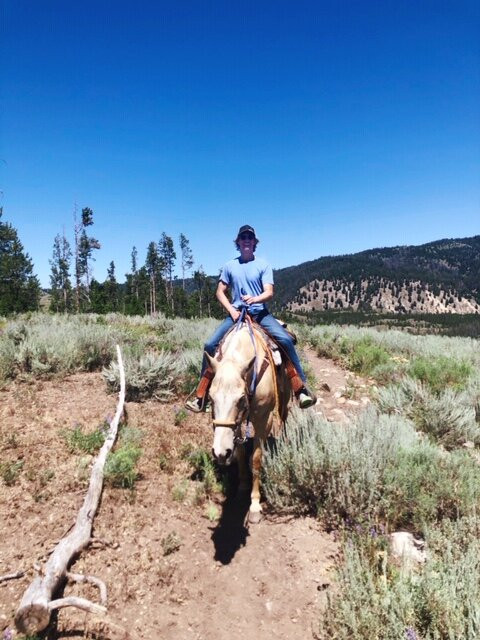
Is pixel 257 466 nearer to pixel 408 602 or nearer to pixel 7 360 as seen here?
pixel 408 602

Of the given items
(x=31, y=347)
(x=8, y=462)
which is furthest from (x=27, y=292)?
(x=8, y=462)

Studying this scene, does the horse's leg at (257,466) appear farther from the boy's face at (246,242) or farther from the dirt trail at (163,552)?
the boy's face at (246,242)

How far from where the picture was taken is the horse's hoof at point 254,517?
4.35 meters

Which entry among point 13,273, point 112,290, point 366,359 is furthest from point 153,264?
point 366,359

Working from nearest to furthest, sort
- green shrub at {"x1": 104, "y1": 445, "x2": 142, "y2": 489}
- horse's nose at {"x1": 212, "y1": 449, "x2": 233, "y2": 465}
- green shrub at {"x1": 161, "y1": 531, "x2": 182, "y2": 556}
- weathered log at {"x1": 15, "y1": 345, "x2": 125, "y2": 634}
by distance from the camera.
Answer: weathered log at {"x1": 15, "y1": 345, "x2": 125, "y2": 634}
horse's nose at {"x1": 212, "y1": 449, "x2": 233, "y2": 465}
green shrub at {"x1": 161, "y1": 531, "x2": 182, "y2": 556}
green shrub at {"x1": 104, "y1": 445, "x2": 142, "y2": 489}

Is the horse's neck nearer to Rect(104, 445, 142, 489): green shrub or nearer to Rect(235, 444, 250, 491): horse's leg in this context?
Rect(235, 444, 250, 491): horse's leg

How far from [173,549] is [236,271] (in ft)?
12.1

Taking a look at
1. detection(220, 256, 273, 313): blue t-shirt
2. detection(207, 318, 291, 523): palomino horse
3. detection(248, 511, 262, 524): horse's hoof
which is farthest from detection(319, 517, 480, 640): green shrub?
detection(220, 256, 273, 313): blue t-shirt

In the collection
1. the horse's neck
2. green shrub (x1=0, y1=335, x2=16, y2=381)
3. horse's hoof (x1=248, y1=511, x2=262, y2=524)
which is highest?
the horse's neck

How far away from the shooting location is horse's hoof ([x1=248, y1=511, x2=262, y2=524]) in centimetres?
435

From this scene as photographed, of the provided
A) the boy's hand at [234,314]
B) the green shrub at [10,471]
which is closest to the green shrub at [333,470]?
the boy's hand at [234,314]

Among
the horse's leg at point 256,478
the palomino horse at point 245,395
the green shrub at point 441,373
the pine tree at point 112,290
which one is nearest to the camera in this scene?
the palomino horse at point 245,395

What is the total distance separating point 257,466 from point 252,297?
231cm

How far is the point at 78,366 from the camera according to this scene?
8344 mm
